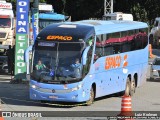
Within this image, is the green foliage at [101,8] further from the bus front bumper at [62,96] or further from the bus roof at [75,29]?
the bus front bumper at [62,96]

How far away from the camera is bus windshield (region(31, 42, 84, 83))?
20.7m

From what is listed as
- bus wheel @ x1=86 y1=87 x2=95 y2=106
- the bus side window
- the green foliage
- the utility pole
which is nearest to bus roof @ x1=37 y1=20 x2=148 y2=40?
the bus side window

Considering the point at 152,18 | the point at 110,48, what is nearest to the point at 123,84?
the point at 110,48

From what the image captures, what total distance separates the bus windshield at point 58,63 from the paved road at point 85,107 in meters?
1.20

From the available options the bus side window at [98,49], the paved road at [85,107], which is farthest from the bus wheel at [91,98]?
the bus side window at [98,49]

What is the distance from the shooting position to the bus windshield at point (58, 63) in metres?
20.7

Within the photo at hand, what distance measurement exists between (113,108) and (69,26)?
367cm

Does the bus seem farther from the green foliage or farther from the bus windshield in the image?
the green foliage

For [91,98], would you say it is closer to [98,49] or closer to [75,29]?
[98,49]

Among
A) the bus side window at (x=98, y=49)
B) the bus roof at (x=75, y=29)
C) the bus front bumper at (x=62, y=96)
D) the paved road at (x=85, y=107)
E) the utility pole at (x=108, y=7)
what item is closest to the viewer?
the bus front bumper at (x=62, y=96)

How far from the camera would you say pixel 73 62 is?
20.8 meters

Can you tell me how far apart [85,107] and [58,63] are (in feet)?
6.86

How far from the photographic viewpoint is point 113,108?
21422mm

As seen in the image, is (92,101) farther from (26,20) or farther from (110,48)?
(26,20)
